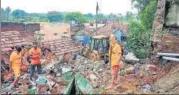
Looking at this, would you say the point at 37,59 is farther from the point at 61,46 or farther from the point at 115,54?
the point at 61,46

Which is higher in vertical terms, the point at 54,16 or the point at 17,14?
the point at 17,14

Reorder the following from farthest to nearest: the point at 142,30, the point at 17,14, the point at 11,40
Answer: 1. the point at 17,14
2. the point at 142,30
3. the point at 11,40

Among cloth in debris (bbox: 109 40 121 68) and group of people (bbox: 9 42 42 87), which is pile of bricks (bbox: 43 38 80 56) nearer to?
group of people (bbox: 9 42 42 87)

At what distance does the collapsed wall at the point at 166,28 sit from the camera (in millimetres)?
15781

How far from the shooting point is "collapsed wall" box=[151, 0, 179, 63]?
51.8 feet

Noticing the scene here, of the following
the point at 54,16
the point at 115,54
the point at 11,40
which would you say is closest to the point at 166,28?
the point at 115,54

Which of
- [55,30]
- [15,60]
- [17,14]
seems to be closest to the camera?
[15,60]

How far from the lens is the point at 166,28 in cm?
1617

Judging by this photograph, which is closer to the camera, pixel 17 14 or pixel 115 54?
pixel 115 54

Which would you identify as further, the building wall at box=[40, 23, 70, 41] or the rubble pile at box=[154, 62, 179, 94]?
the building wall at box=[40, 23, 70, 41]

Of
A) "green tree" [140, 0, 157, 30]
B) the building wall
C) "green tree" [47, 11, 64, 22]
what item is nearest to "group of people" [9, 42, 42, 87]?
"green tree" [140, 0, 157, 30]

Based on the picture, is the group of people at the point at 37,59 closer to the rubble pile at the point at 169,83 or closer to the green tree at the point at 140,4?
the rubble pile at the point at 169,83

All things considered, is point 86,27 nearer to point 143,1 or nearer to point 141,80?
point 143,1

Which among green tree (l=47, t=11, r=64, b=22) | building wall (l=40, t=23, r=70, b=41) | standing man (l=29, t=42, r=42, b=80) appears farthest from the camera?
green tree (l=47, t=11, r=64, b=22)
